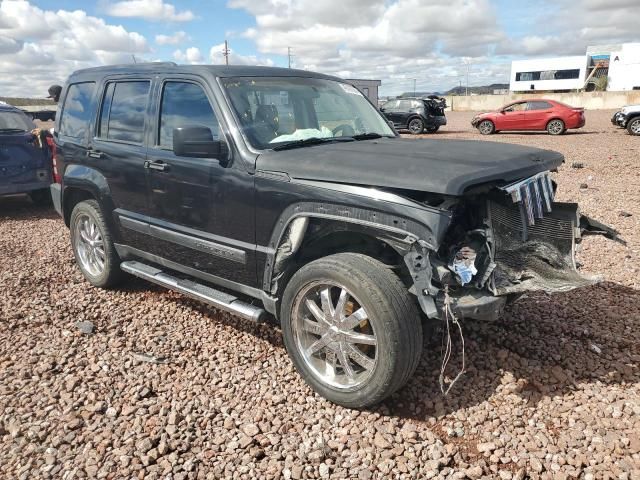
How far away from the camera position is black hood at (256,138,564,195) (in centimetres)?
264

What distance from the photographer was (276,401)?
3164 mm

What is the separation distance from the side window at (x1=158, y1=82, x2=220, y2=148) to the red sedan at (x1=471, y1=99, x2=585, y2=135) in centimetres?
1983

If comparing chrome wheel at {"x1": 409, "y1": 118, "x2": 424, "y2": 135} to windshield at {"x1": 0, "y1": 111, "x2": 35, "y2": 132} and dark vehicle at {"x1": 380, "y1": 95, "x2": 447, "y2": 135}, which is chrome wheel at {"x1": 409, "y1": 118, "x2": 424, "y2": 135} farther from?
windshield at {"x1": 0, "y1": 111, "x2": 35, "y2": 132}

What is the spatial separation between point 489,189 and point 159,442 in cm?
236

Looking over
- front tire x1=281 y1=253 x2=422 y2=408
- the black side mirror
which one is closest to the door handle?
the black side mirror


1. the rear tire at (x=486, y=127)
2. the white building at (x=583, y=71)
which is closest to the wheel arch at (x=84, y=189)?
the rear tire at (x=486, y=127)

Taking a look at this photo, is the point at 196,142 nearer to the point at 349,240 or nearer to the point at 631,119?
the point at 349,240

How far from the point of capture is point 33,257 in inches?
239

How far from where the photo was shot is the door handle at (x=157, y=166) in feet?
12.6

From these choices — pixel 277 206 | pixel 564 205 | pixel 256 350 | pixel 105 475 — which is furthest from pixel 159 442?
pixel 564 205

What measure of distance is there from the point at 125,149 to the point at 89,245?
1402 mm

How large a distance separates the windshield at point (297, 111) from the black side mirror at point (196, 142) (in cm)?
25

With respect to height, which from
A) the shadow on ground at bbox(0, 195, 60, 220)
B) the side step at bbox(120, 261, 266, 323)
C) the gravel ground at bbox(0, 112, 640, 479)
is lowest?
the gravel ground at bbox(0, 112, 640, 479)

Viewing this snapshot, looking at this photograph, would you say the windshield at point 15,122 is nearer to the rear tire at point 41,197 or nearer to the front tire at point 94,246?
the rear tire at point 41,197
